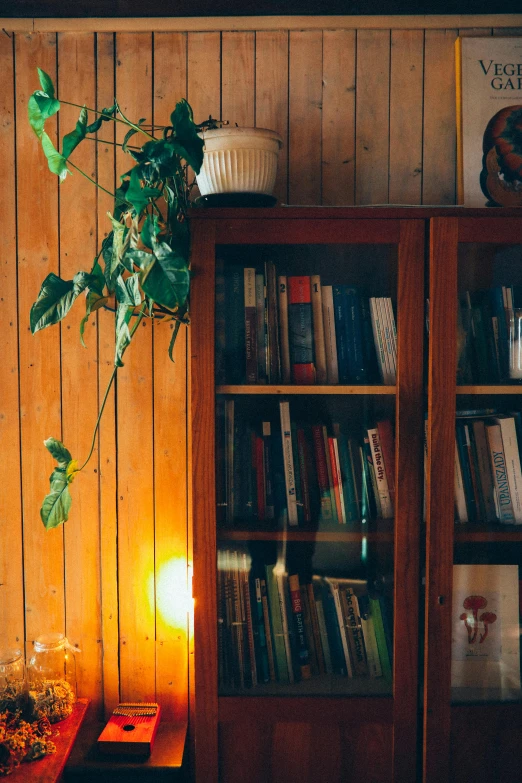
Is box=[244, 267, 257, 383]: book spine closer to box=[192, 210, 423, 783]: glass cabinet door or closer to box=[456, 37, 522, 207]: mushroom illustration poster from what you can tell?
box=[192, 210, 423, 783]: glass cabinet door

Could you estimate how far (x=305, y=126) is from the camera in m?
1.72

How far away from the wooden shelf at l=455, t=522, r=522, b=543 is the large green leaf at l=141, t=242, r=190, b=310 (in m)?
0.83

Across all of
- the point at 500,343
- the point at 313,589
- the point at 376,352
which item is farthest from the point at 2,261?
the point at 500,343

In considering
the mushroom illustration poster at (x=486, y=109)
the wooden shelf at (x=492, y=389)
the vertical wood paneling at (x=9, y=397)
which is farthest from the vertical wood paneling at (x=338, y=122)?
the vertical wood paneling at (x=9, y=397)

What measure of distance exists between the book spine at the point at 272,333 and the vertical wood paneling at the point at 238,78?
1.90 ft

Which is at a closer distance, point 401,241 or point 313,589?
point 401,241

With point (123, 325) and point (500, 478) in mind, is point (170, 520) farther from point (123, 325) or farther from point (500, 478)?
point (500, 478)

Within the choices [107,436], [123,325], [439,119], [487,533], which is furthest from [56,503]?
[439,119]

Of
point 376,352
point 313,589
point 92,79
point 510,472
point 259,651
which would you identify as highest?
point 92,79

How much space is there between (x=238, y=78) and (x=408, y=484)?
1201 millimetres

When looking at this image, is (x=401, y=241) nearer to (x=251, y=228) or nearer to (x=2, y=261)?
(x=251, y=228)

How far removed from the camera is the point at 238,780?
4.77 feet

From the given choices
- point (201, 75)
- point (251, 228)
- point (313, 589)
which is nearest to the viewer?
point (251, 228)

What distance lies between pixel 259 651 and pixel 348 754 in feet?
1.04
